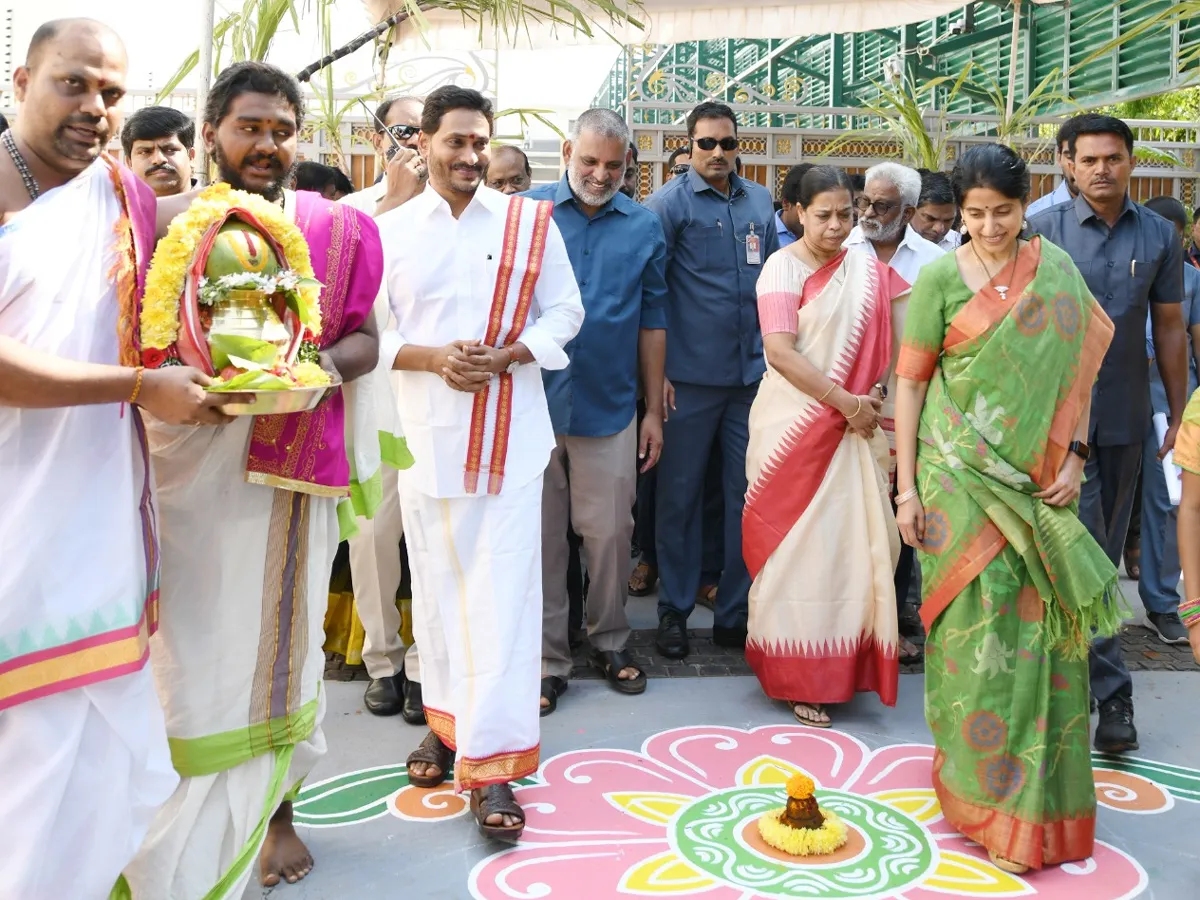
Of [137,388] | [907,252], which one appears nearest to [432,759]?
[137,388]

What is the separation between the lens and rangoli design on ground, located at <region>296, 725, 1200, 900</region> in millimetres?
3107

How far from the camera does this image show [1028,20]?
1229cm

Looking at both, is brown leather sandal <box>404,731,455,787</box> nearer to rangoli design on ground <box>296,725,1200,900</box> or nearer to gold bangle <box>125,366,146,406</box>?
rangoli design on ground <box>296,725,1200,900</box>

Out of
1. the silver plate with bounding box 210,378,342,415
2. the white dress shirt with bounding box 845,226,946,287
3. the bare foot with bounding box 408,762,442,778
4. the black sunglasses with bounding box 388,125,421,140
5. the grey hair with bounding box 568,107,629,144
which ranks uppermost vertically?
the black sunglasses with bounding box 388,125,421,140

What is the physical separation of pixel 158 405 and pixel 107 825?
0.84 m

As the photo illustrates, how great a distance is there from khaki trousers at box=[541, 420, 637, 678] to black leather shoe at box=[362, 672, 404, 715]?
62 cm

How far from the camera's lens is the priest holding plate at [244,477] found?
2.37m

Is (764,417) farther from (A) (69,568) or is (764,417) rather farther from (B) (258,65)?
(A) (69,568)

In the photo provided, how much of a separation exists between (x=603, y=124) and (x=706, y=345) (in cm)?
118

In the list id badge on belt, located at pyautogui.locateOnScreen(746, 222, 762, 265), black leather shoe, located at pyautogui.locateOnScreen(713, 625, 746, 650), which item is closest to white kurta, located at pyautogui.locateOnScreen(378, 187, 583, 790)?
id badge on belt, located at pyautogui.locateOnScreen(746, 222, 762, 265)

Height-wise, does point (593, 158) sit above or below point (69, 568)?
above

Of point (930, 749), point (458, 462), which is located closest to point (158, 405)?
point (458, 462)

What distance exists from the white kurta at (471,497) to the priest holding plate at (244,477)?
63 cm

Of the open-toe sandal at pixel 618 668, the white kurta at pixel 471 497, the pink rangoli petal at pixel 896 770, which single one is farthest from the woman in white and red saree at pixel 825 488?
the white kurta at pixel 471 497
